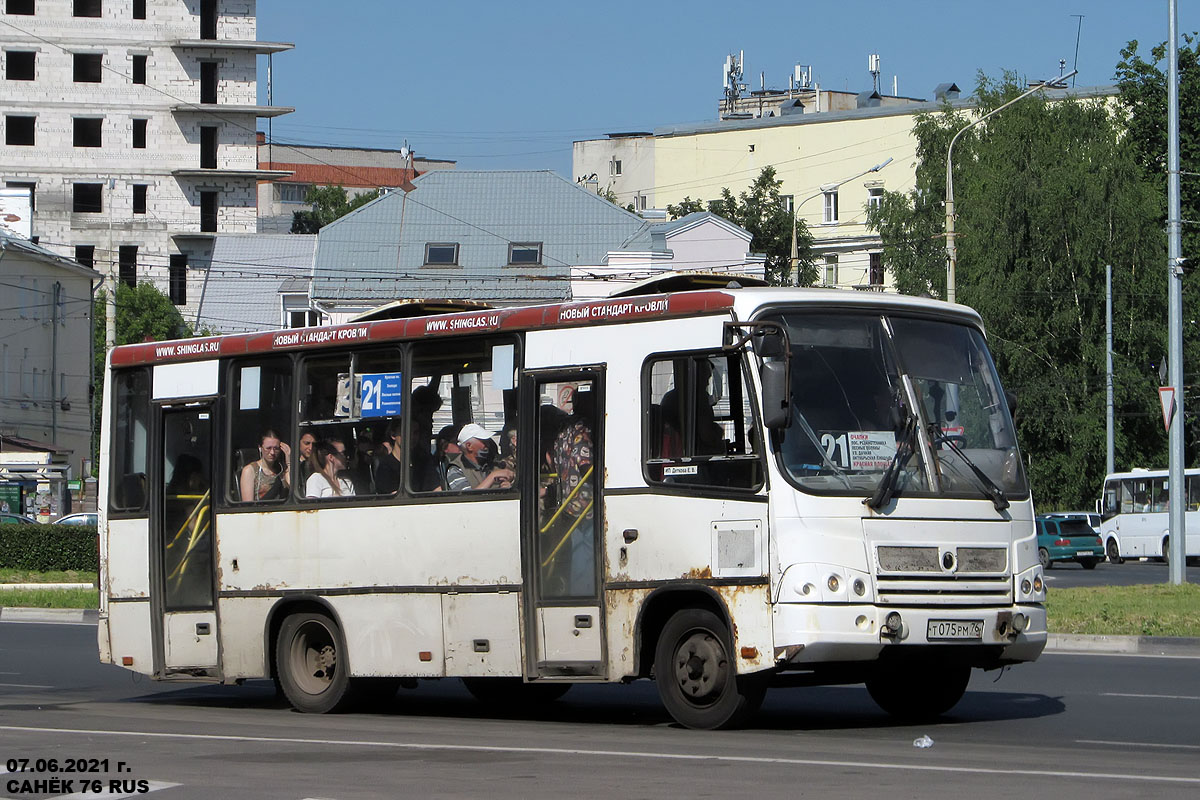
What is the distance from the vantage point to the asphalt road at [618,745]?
374 inches

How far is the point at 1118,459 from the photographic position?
6325cm

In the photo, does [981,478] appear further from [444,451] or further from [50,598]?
[50,598]

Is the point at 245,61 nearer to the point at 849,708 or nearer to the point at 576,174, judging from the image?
the point at 576,174

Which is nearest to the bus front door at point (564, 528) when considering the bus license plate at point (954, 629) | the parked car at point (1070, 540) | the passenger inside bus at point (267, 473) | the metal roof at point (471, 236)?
the bus license plate at point (954, 629)

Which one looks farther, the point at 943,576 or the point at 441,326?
the point at 441,326

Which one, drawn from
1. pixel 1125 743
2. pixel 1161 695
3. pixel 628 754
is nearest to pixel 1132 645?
pixel 1161 695

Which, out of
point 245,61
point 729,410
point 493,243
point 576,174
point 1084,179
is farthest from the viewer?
point 576,174

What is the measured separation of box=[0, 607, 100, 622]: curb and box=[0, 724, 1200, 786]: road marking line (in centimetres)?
1569

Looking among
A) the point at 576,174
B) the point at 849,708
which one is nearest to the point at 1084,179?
the point at 849,708

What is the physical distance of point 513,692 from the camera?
15438mm

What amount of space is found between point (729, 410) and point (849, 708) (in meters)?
3.33

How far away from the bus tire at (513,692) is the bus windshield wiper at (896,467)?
431 cm

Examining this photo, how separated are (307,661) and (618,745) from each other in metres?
3.95

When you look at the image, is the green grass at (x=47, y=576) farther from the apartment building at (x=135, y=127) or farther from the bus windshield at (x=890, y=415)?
the apartment building at (x=135, y=127)
